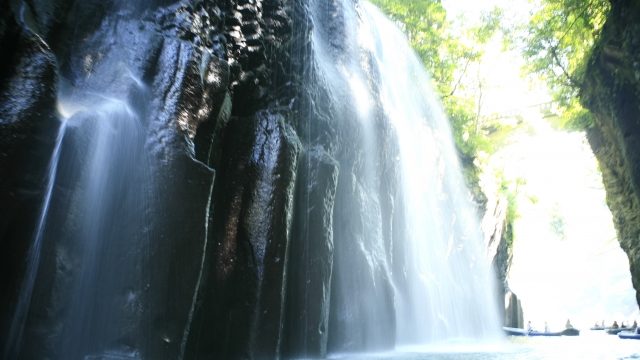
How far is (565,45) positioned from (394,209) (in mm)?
8250

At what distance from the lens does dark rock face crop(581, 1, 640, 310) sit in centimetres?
1261

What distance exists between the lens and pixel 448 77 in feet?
71.8

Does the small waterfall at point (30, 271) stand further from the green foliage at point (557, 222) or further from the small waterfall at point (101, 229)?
the green foliage at point (557, 222)

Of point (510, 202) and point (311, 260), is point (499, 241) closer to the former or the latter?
point (510, 202)

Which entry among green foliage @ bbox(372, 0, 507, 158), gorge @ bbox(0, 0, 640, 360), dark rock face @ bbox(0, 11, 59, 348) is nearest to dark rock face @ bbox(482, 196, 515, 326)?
green foliage @ bbox(372, 0, 507, 158)

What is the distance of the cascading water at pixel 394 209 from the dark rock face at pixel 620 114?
5.72 metres

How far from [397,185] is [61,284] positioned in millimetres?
10529

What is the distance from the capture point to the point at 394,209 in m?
14.1

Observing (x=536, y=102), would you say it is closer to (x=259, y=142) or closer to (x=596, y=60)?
(x=596, y=60)

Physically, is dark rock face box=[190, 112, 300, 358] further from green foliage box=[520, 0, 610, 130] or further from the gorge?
green foliage box=[520, 0, 610, 130]

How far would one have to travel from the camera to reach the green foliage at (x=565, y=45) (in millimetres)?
14898

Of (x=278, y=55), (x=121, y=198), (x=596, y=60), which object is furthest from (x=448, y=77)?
(x=121, y=198)

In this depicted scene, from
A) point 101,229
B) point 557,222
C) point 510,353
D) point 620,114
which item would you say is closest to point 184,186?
point 101,229

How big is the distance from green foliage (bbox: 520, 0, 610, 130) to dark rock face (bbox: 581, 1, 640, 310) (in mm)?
606
